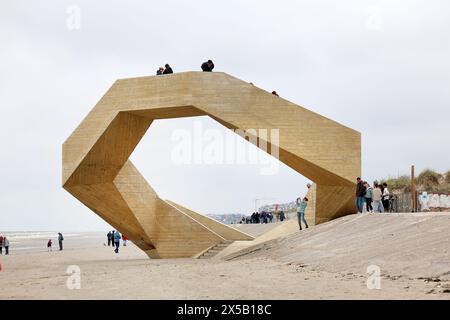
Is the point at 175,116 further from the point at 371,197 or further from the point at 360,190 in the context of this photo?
the point at 371,197

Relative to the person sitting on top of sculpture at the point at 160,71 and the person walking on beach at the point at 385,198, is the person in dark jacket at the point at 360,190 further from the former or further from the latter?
the person sitting on top of sculpture at the point at 160,71

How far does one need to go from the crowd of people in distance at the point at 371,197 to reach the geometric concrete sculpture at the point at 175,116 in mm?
390

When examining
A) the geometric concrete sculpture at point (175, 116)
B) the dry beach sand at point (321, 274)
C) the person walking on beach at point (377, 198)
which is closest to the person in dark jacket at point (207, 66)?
the geometric concrete sculpture at point (175, 116)

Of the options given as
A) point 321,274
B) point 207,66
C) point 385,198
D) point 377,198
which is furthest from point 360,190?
point 321,274

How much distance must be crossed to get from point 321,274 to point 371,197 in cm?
930

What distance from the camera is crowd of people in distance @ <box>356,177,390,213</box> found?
63.9 ft

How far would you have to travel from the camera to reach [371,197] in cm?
2097

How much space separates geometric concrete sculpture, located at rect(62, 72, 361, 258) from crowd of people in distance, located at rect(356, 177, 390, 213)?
39cm

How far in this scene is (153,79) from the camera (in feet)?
69.3

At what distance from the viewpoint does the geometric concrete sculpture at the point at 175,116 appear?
19.7 m

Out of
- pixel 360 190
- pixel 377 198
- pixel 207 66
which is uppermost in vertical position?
pixel 207 66

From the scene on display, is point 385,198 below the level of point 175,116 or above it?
below
